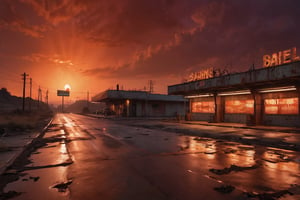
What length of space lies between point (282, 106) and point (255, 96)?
2.82m

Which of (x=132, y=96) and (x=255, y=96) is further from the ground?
(x=132, y=96)

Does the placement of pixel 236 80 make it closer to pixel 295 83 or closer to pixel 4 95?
pixel 295 83

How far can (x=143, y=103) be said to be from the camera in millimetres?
54031

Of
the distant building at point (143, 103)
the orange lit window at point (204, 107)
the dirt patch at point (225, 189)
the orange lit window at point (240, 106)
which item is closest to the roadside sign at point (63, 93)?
the distant building at point (143, 103)

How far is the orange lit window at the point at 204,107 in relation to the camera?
2893 cm

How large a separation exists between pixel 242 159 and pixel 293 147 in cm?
447

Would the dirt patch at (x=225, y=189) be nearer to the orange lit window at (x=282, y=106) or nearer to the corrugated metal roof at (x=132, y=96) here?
the orange lit window at (x=282, y=106)

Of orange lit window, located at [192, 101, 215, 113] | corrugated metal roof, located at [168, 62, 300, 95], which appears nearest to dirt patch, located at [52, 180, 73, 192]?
corrugated metal roof, located at [168, 62, 300, 95]

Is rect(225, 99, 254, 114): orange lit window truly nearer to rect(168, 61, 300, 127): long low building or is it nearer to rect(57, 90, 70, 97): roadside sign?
rect(168, 61, 300, 127): long low building

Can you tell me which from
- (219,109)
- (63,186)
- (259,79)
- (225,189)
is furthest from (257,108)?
(63,186)

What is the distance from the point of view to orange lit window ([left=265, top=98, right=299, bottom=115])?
19494 mm

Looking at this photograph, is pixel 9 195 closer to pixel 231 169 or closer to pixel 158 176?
pixel 158 176

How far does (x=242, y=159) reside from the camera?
7.83 m

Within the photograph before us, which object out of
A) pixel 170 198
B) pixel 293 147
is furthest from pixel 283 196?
pixel 293 147
